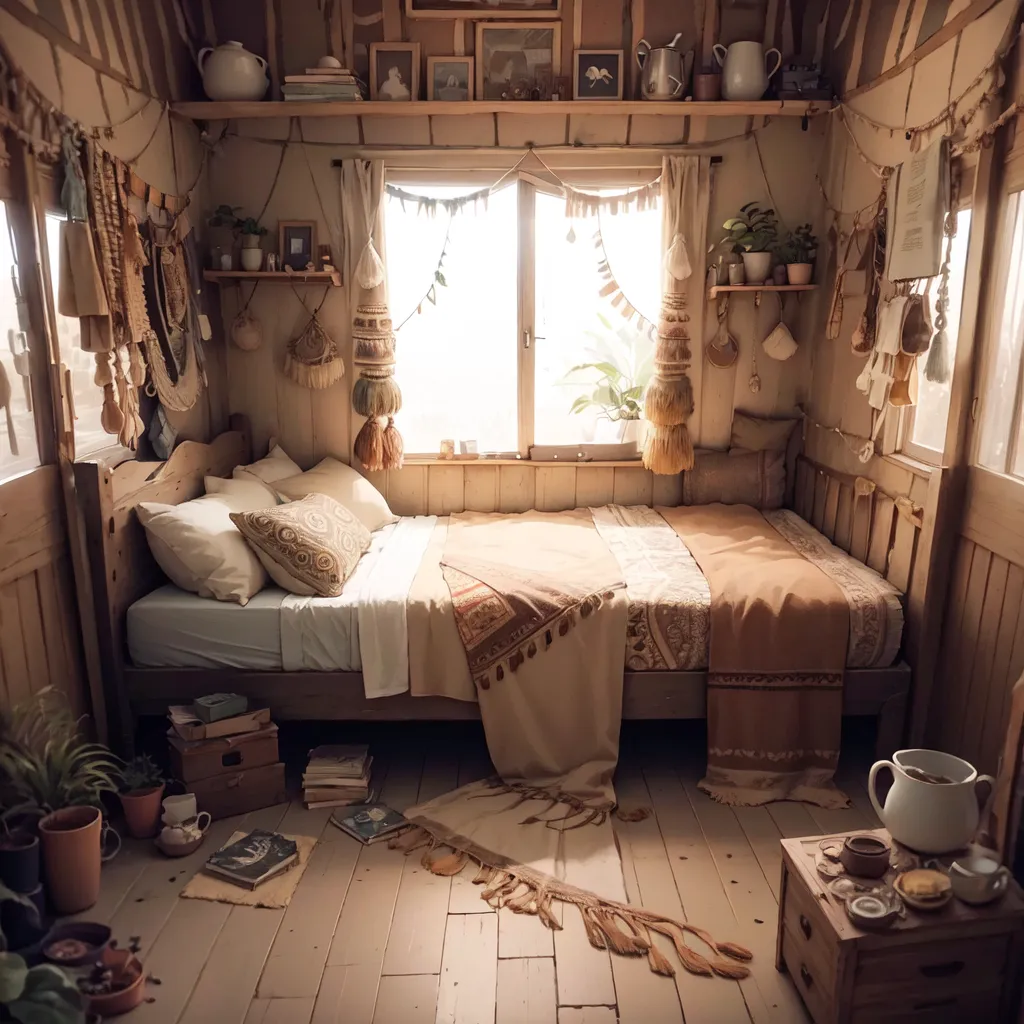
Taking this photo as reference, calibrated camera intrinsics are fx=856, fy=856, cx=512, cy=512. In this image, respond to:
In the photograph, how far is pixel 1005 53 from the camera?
229 centimetres

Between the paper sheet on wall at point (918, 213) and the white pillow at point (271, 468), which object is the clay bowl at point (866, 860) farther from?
the white pillow at point (271, 468)

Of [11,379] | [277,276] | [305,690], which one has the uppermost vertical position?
[277,276]

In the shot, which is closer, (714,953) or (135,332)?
(714,953)

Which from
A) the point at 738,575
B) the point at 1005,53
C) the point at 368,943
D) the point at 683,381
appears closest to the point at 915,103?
the point at 1005,53

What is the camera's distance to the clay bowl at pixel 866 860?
1812 mm

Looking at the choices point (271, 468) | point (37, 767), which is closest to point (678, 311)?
point (271, 468)

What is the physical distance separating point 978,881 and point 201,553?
7.53 ft

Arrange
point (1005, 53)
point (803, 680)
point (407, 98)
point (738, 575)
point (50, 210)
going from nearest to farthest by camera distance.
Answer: point (1005, 53)
point (50, 210)
point (803, 680)
point (738, 575)
point (407, 98)

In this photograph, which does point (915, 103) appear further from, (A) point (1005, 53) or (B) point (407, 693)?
(B) point (407, 693)

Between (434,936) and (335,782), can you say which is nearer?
(434,936)

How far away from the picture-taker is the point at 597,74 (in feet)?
11.7

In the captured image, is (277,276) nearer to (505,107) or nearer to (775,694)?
(505,107)

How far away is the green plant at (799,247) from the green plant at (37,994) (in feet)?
11.3

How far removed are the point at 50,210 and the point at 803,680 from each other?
269 cm
